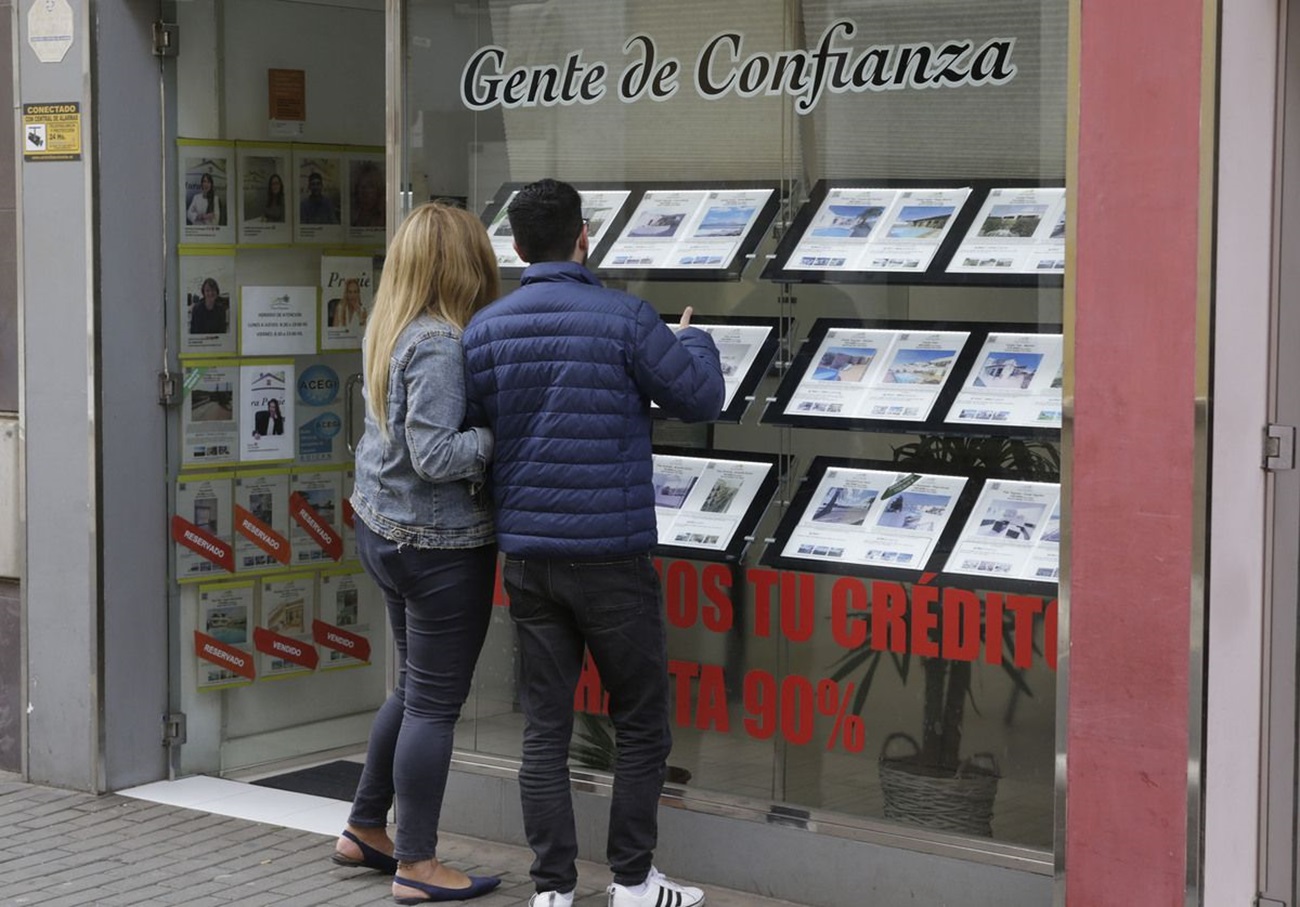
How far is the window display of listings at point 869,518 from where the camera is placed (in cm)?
520

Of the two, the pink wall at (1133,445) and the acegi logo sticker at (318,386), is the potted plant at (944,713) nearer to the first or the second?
the pink wall at (1133,445)

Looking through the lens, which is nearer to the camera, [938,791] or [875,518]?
[938,791]

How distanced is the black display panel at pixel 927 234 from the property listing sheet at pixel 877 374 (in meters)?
0.17

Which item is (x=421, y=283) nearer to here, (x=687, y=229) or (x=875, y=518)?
(x=687, y=229)

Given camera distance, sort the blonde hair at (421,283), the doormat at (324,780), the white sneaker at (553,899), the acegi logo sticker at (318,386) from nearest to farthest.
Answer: the white sneaker at (553,899) → the blonde hair at (421,283) → the doormat at (324,780) → the acegi logo sticker at (318,386)

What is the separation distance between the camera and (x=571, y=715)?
5102 mm

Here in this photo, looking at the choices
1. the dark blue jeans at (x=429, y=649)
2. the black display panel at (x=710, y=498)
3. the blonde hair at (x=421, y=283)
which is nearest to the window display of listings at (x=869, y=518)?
the black display panel at (x=710, y=498)

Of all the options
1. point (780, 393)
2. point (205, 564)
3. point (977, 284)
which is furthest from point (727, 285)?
point (205, 564)

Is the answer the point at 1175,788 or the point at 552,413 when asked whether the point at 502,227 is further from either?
the point at 1175,788

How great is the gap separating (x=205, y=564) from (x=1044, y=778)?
346cm

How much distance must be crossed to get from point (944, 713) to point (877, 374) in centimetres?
99

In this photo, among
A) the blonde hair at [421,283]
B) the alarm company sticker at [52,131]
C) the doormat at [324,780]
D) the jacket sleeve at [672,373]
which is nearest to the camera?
the jacket sleeve at [672,373]

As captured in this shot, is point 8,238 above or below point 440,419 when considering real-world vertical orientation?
above

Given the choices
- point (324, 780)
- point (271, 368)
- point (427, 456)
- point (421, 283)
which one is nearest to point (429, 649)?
point (427, 456)
